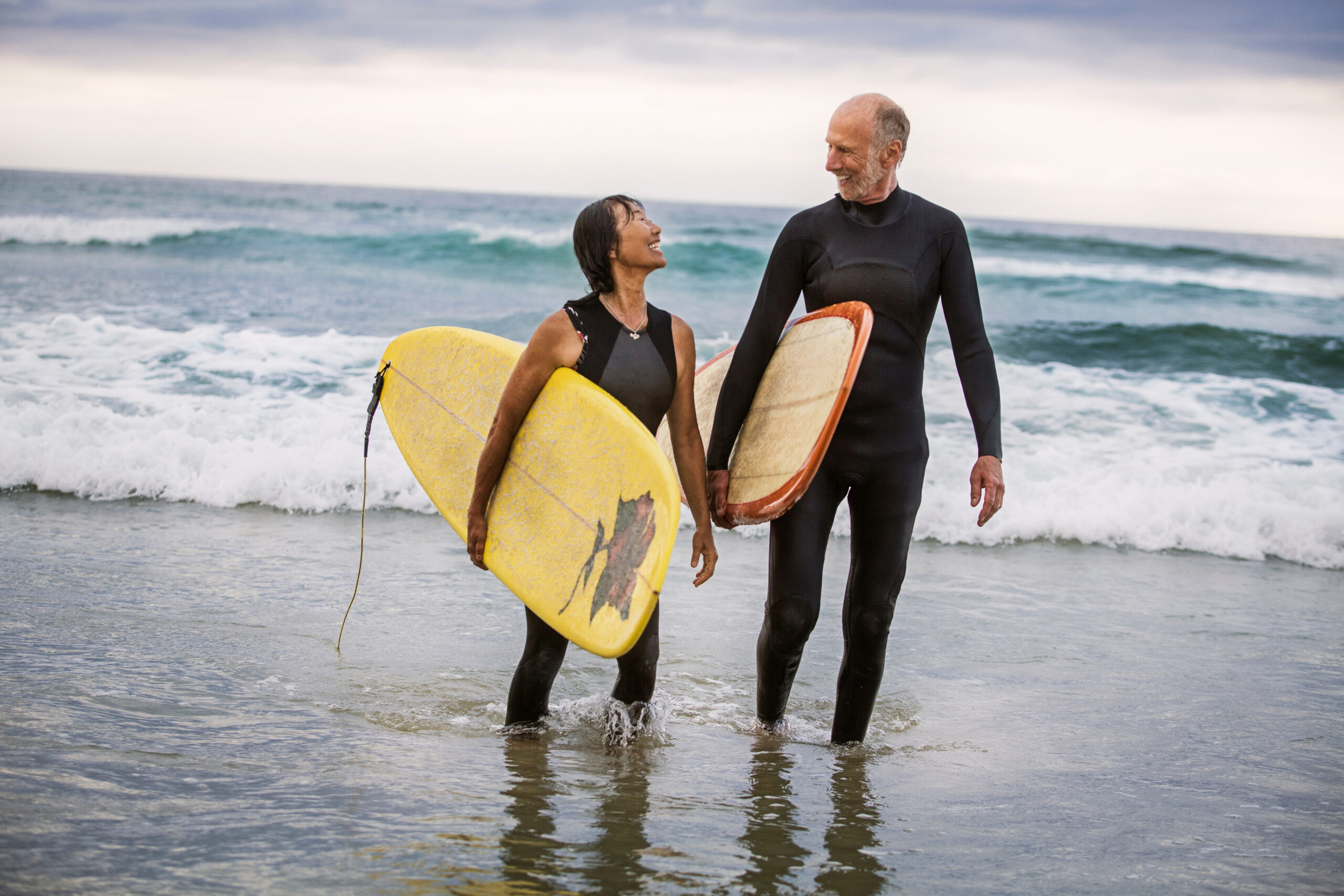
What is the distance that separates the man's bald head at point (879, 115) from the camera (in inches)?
110

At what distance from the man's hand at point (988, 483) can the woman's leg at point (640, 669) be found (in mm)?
912

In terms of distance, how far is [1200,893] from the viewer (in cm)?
229

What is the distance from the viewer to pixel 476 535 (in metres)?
2.88

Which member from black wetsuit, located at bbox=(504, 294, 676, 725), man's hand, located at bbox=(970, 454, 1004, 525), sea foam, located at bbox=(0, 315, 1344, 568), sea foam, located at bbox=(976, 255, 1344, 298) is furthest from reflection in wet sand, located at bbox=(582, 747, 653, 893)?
sea foam, located at bbox=(976, 255, 1344, 298)

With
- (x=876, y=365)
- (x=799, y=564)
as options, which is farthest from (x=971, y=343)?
(x=799, y=564)

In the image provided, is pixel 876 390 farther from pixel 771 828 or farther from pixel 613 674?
pixel 613 674

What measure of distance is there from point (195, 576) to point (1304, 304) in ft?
66.6

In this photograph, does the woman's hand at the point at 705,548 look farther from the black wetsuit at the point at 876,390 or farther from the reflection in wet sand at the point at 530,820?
the reflection in wet sand at the point at 530,820

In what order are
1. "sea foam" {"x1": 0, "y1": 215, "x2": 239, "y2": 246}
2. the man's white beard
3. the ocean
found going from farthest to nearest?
"sea foam" {"x1": 0, "y1": 215, "x2": 239, "y2": 246} < the man's white beard < the ocean

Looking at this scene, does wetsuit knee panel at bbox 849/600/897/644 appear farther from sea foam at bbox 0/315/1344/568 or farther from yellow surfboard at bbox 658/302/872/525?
sea foam at bbox 0/315/1344/568

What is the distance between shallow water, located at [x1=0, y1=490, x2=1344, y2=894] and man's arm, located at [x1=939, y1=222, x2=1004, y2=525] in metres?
0.89

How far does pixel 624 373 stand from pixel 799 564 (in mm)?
704

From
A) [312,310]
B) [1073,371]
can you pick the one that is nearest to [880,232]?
[1073,371]

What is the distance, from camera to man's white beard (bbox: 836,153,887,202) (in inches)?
112
